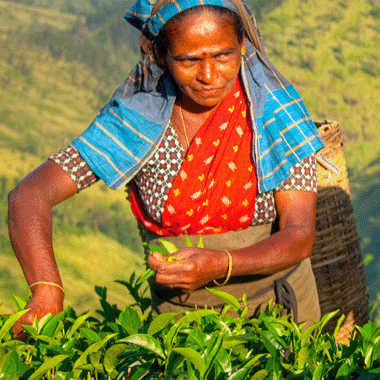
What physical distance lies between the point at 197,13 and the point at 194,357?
104 centimetres

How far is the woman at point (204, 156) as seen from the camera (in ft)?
5.90

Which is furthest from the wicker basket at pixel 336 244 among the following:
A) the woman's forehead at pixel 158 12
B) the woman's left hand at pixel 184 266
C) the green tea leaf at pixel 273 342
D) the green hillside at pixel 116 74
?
the green hillside at pixel 116 74

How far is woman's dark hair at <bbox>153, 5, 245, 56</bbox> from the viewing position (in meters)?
1.75

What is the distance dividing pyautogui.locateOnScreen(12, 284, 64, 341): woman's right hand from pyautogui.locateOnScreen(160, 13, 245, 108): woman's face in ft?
2.47

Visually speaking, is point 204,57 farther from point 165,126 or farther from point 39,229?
point 39,229

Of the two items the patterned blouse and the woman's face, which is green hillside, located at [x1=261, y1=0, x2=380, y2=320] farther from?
the woman's face

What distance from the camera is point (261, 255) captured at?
5.90ft

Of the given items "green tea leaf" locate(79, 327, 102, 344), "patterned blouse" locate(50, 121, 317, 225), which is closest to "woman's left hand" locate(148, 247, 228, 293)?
"green tea leaf" locate(79, 327, 102, 344)

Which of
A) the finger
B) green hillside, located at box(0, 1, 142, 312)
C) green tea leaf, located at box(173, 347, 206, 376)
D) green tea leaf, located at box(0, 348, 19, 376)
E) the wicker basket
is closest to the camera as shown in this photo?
green tea leaf, located at box(173, 347, 206, 376)

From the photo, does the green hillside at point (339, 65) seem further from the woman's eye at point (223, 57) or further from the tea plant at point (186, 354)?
the tea plant at point (186, 354)

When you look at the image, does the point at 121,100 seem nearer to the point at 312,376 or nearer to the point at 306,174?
the point at 306,174

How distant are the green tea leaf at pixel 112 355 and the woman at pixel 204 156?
47cm

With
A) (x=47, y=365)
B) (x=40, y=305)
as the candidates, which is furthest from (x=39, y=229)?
(x=47, y=365)

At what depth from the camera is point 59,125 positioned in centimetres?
619
